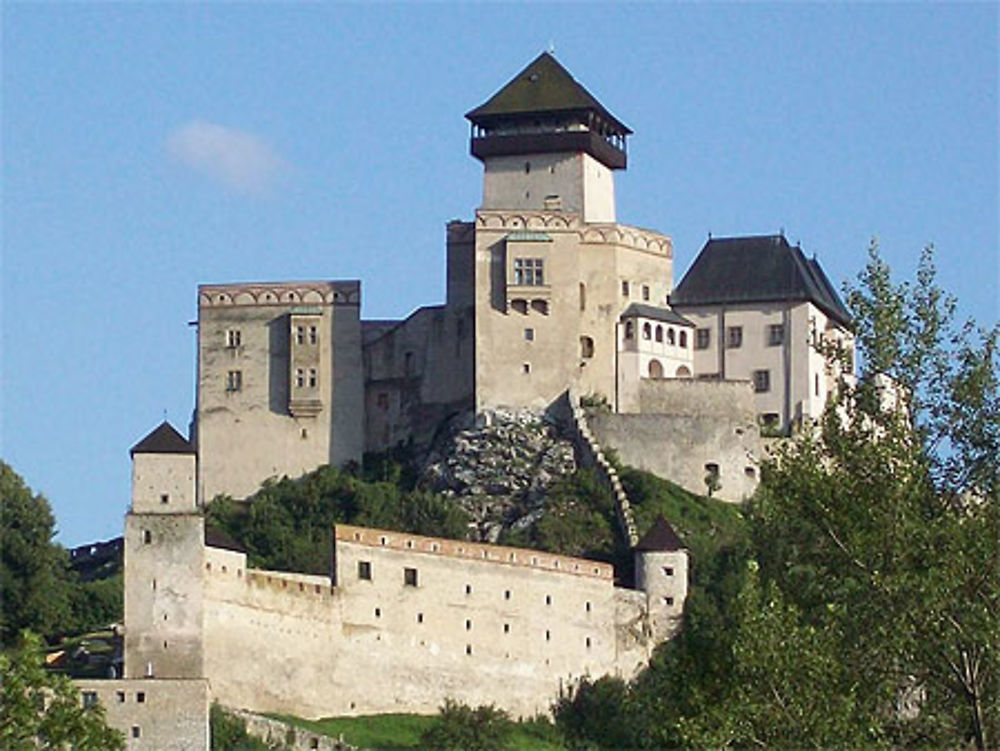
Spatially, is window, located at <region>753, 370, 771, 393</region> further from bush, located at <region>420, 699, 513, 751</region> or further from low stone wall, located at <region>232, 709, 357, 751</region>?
low stone wall, located at <region>232, 709, 357, 751</region>

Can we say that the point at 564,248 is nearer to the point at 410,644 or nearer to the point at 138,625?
the point at 410,644

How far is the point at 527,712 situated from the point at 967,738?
41066 millimetres

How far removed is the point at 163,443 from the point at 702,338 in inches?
950

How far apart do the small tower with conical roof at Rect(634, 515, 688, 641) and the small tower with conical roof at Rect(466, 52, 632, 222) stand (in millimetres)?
14321

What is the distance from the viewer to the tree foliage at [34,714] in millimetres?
42656

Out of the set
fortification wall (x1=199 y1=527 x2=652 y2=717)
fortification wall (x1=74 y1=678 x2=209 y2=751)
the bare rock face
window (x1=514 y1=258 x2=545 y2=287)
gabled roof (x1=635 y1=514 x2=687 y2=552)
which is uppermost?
window (x1=514 y1=258 x2=545 y2=287)

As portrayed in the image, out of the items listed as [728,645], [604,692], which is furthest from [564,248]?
[728,645]

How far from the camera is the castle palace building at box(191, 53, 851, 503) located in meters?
91.5

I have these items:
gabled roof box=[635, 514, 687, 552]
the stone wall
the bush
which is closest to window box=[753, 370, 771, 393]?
the stone wall

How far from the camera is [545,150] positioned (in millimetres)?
95000

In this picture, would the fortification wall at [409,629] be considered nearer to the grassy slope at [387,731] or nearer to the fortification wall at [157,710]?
the grassy slope at [387,731]

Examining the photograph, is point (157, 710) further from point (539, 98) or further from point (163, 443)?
point (539, 98)

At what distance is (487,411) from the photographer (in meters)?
90.9

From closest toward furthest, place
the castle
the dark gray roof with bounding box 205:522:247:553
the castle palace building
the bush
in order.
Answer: the bush → the dark gray roof with bounding box 205:522:247:553 → the castle → the castle palace building
